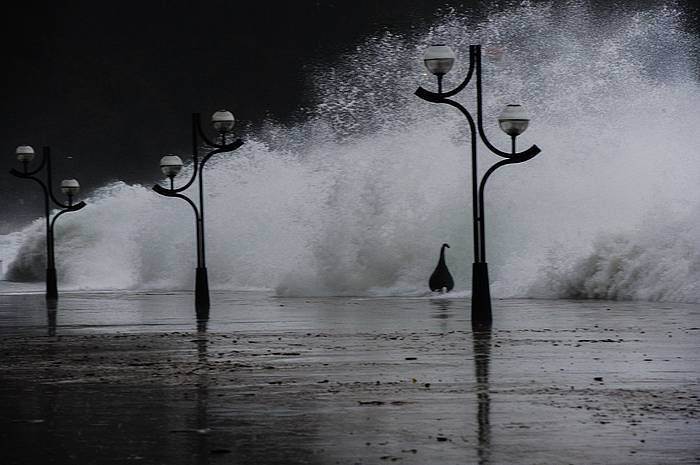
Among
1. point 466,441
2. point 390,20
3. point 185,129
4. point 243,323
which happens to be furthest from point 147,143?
point 466,441

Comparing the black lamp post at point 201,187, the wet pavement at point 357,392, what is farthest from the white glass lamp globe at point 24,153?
the wet pavement at point 357,392

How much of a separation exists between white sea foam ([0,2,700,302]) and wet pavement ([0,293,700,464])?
9.61 m

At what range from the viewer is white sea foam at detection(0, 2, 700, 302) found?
30219mm

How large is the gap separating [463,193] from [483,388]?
84.7 feet

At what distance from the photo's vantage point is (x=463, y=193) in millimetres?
36375

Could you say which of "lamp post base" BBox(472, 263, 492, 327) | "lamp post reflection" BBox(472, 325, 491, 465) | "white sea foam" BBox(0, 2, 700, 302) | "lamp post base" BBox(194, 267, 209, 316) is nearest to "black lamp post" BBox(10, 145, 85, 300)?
"white sea foam" BBox(0, 2, 700, 302)

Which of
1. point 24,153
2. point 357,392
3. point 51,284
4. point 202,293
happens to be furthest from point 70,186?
point 357,392

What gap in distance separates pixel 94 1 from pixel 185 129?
7696 mm

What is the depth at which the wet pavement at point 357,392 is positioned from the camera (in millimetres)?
7676

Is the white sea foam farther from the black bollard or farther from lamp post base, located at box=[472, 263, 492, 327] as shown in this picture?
lamp post base, located at box=[472, 263, 492, 327]

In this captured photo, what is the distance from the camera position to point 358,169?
39406mm

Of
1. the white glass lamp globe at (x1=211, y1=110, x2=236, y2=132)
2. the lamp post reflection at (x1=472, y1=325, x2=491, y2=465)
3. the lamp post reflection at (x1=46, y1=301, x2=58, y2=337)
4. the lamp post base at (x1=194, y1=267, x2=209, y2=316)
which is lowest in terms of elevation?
the lamp post reflection at (x1=472, y1=325, x2=491, y2=465)

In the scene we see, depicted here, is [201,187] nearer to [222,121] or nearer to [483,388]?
[222,121]

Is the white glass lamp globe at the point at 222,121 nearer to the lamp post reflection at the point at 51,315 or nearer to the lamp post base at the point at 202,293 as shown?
the lamp post base at the point at 202,293
